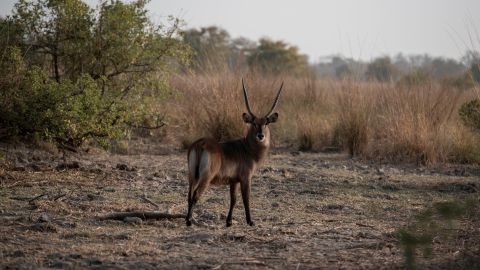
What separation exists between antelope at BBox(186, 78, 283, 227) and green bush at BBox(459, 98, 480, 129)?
4371 mm

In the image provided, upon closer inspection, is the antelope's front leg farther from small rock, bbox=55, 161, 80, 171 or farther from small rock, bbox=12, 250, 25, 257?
small rock, bbox=55, 161, 80, 171

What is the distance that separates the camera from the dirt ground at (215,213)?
16.5 feet

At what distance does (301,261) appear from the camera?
5.02 m

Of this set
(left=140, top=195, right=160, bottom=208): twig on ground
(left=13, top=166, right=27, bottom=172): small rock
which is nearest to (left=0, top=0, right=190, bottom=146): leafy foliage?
(left=13, top=166, right=27, bottom=172): small rock

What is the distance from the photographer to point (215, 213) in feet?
23.0

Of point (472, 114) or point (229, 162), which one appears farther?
point (472, 114)

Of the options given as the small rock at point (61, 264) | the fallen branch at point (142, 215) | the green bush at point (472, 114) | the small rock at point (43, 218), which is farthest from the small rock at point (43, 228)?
the green bush at point (472, 114)

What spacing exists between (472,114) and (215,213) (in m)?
5.25

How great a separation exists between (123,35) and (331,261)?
5.42 metres

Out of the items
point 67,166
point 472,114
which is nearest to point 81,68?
point 67,166

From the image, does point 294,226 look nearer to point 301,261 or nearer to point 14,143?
point 301,261

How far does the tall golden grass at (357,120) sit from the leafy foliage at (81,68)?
0.85 m

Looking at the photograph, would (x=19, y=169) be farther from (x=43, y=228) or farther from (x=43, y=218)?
(x=43, y=228)

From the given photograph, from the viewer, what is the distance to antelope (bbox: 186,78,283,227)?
6.25 metres
